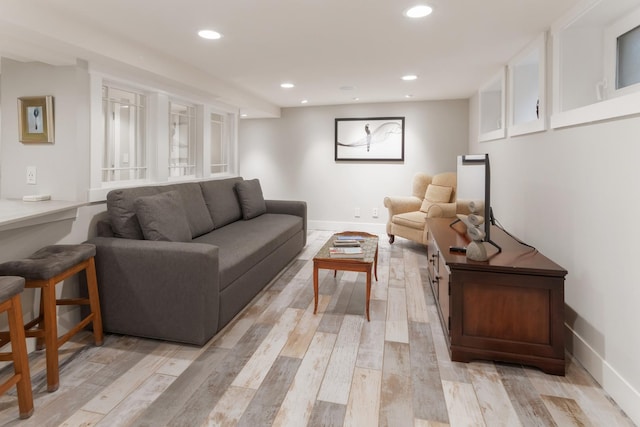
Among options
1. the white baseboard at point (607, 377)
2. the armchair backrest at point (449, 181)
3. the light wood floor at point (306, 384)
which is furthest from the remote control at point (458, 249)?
the armchair backrest at point (449, 181)

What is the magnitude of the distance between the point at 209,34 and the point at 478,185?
225cm

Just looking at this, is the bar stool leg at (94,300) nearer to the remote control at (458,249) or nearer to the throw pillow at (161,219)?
the throw pillow at (161,219)

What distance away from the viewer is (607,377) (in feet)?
6.07

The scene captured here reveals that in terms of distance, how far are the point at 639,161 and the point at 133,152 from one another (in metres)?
3.60

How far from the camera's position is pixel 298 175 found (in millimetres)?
6367

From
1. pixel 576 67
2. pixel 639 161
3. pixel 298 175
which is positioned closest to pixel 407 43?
pixel 576 67

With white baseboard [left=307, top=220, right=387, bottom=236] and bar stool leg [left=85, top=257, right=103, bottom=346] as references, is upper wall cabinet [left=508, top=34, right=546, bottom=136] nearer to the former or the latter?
white baseboard [left=307, top=220, right=387, bottom=236]

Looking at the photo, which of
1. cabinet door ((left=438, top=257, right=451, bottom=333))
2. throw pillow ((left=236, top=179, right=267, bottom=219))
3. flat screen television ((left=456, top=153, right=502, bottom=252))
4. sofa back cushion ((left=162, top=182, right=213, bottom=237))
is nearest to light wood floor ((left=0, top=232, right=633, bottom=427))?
cabinet door ((left=438, top=257, right=451, bottom=333))

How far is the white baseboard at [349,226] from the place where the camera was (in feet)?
19.9

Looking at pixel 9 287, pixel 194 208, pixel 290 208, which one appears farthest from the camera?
pixel 290 208

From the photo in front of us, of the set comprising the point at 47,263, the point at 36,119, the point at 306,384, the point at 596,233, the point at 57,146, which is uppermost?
the point at 36,119

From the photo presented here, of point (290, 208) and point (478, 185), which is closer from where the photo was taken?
point (478, 185)

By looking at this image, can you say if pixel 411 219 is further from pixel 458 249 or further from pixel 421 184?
pixel 458 249

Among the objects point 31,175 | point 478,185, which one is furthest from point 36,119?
point 478,185
